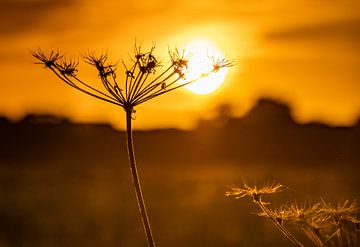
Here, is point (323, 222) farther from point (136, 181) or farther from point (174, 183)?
point (174, 183)

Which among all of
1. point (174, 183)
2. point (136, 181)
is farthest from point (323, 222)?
point (174, 183)

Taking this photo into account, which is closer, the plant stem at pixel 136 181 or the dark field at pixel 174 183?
the plant stem at pixel 136 181

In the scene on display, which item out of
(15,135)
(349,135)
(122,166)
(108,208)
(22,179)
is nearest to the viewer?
(108,208)

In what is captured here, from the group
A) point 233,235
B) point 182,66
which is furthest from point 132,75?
point 233,235

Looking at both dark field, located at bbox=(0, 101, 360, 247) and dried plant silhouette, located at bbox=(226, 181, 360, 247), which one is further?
dark field, located at bbox=(0, 101, 360, 247)

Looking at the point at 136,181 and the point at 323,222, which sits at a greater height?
the point at 136,181

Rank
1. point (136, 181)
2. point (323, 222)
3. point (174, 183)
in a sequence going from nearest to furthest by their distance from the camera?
point (136, 181), point (323, 222), point (174, 183)

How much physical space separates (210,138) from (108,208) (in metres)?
8.54

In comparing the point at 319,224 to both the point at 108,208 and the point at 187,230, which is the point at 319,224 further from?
the point at 108,208

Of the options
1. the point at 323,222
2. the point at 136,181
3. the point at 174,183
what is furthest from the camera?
the point at 174,183

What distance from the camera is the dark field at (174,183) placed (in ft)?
47.5

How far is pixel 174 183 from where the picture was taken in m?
19.1

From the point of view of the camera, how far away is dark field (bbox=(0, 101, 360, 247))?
570 inches

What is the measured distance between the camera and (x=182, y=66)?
234 inches
